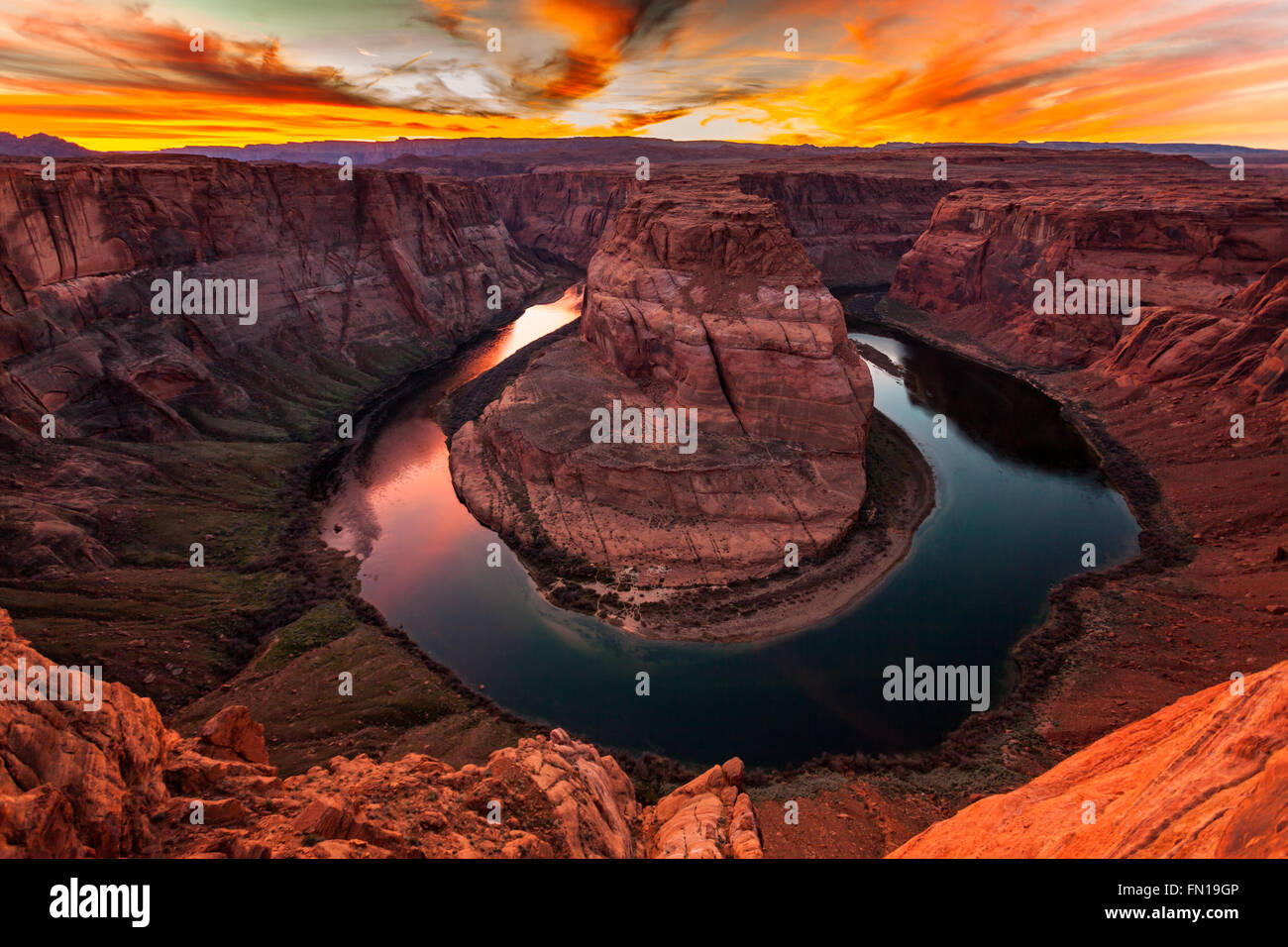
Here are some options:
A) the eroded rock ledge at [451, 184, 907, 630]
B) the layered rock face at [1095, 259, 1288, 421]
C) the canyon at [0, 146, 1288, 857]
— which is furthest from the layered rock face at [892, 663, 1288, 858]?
the layered rock face at [1095, 259, 1288, 421]

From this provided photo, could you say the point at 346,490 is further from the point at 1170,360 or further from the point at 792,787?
the point at 1170,360

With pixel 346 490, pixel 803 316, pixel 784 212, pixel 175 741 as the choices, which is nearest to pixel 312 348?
pixel 346 490

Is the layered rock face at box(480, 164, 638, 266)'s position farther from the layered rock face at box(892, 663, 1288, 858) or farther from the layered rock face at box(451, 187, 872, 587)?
the layered rock face at box(892, 663, 1288, 858)

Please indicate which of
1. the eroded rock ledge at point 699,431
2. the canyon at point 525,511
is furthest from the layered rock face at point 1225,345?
the eroded rock ledge at point 699,431

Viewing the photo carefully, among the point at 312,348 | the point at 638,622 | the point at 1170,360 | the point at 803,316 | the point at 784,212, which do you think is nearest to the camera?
the point at 638,622

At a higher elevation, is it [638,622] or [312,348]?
[312,348]

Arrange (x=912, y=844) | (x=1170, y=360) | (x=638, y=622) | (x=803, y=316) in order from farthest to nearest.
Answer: (x=1170, y=360) < (x=803, y=316) < (x=638, y=622) < (x=912, y=844)

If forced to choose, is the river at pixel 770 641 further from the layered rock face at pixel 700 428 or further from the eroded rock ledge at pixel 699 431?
the layered rock face at pixel 700 428
